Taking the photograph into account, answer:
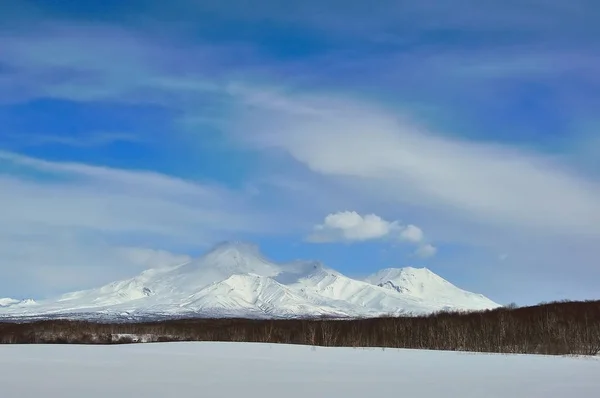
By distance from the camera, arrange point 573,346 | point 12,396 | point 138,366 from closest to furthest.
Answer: point 12,396 < point 138,366 < point 573,346

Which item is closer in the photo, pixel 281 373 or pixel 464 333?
pixel 281 373

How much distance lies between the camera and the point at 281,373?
632 inches

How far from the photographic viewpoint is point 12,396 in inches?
468

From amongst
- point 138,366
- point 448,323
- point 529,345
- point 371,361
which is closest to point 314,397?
point 138,366

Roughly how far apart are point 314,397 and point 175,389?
2.48m

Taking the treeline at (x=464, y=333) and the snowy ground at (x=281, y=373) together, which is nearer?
the snowy ground at (x=281, y=373)

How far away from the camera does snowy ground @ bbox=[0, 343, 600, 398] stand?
12930 millimetres

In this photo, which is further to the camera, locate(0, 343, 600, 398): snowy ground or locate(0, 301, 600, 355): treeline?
locate(0, 301, 600, 355): treeline

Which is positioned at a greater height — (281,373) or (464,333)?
(464,333)

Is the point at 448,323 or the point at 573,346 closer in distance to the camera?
the point at 573,346

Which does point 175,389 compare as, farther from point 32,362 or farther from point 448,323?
point 448,323

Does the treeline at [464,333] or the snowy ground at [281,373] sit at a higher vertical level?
the treeline at [464,333]

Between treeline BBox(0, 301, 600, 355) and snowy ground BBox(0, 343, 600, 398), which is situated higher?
treeline BBox(0, 301, 600, 355)

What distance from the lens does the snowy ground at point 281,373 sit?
42.4 ft
